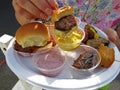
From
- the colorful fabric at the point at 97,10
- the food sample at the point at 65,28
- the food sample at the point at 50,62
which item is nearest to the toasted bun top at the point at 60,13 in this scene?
the food sample at the point at 65,28

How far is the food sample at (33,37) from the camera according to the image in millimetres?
926

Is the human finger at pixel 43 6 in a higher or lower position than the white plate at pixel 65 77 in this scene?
higher

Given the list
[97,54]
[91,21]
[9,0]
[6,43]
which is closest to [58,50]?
[97,54]

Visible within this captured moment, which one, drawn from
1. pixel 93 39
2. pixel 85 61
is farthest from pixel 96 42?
pixel 85 61

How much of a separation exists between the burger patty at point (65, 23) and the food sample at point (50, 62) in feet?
0.31

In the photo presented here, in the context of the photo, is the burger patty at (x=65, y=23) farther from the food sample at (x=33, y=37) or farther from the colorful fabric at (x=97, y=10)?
the colorful fabric at (x=97, y=10)

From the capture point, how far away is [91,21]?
4.55ft

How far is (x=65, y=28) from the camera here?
929 mm

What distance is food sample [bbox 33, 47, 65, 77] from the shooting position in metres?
0.88

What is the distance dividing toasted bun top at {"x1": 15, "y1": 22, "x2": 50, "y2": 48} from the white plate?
2.8 inches

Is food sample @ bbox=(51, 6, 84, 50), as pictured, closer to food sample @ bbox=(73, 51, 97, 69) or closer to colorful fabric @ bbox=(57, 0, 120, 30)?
food sample @ bbox=(73, 51, 97, 69)

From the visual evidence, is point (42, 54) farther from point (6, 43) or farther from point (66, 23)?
point (6, 43)

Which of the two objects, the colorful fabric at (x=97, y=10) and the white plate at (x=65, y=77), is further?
the colorful fabric at (x=97, y=10)

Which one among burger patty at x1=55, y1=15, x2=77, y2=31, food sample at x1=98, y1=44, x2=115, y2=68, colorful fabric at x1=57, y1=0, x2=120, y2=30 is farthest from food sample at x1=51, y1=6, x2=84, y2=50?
colorful fabric at x1=57, y1=0, x2=120, y2=30
